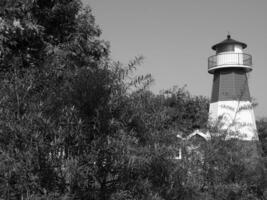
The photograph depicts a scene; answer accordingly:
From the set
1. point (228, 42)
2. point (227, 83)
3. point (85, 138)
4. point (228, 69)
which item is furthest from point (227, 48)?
point (85, 138)

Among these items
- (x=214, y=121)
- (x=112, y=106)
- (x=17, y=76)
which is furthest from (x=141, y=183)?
(x=214, y=121)

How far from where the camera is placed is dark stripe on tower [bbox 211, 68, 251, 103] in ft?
91.2

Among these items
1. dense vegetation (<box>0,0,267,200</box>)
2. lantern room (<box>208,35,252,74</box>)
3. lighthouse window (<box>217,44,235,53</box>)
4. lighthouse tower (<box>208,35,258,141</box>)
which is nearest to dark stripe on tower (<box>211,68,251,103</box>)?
lighthouse tower (<box>208,35,258,141</box>)

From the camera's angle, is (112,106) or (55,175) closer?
(55,175)

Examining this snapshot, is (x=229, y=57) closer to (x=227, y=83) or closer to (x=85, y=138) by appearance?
(x=227, y=83)

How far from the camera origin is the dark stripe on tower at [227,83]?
91.2 ft

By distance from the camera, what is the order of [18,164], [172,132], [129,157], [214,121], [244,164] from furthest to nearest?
[214,121], [244,164], [172,132], [129,157], [18,164]

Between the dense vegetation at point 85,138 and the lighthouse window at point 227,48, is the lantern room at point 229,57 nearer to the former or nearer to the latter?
the lighthouse window at point 227,48

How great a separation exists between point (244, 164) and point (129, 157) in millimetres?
5189

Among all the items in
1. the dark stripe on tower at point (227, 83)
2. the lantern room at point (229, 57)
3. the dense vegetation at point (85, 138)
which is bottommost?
the dense vegetation at point (85, 138)

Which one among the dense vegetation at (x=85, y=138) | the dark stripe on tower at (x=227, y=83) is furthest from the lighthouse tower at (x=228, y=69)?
the dense vegetation at (x=85, y=138)

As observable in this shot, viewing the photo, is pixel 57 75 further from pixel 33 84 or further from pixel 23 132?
pixel 23 132

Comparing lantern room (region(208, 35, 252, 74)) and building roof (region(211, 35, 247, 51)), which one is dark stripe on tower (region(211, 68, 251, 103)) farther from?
building roof (region(211, 35, 247, 51))

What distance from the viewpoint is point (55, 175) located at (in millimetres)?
3615
